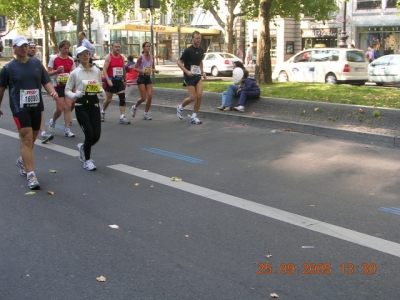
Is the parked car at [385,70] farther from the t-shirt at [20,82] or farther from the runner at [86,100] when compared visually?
the t-shirt at [20,82]

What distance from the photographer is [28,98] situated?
668 centimetres

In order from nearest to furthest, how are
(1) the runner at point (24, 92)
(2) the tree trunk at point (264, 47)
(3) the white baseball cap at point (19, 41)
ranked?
(3) the white baseball cap at point (19, 41) → (1) the runner at point (24, 92) → (2) the tree trunk at point (264, 47)

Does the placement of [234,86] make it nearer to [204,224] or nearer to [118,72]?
[118,72]

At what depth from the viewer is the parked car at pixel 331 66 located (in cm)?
2138

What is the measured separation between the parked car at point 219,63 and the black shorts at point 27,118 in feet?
87.9

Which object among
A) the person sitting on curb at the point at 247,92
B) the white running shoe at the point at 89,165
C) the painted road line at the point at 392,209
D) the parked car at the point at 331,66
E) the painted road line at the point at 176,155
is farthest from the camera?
the parked car at the point at 331,66

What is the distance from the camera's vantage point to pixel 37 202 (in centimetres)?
611

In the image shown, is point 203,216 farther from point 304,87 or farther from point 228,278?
point 304,87

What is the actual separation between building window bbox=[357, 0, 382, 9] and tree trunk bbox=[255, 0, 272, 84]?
24.6 meters

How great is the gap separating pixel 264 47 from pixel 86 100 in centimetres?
919

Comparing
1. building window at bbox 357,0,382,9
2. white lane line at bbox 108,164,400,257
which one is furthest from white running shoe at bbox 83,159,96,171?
building window at bbox 357,0,382,9

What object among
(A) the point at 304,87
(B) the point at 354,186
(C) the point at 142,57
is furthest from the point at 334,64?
(B) the point at 354,186

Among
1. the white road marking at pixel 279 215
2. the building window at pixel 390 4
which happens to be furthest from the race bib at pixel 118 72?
the building window at pixel 390 4

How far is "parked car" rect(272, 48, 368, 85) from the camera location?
21.4m
